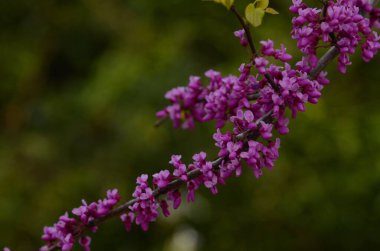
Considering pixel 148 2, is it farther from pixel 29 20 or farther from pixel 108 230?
pixel 108 230

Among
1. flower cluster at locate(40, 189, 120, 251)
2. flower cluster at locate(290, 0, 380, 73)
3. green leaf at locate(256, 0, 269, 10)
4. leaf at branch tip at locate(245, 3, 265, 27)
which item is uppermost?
green leaf at locate(256, 0, 269, 10)

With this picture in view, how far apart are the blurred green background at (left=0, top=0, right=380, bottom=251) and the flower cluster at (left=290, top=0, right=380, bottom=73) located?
1.89 meters

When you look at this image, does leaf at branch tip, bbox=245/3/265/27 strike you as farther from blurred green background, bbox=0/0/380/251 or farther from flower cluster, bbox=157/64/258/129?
blurred green background, bbox=0/0/380/251

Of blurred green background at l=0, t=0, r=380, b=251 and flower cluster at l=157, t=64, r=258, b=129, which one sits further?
blurred green background at l=0, t=0, r=380, b=251

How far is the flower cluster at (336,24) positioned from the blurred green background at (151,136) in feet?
6.21

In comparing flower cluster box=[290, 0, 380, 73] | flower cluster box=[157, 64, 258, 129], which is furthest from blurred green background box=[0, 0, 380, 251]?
flower cluster box=[290, 0, 380, 73]

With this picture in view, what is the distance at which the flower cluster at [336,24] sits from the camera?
3.32ft

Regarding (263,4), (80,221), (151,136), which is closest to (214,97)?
(263,4)

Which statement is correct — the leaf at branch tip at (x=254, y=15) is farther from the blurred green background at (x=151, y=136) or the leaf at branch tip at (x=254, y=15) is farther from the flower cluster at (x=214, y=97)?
the blurred green background at (x=151, y=136)

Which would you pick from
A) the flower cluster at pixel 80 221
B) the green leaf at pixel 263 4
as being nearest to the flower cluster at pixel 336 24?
the green leaf at pixel 263 4

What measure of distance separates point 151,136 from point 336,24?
2552 mm

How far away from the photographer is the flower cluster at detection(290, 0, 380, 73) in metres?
1.01

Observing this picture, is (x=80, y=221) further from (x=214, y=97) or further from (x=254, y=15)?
(x=254, y=15)

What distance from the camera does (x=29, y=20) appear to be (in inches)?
188
